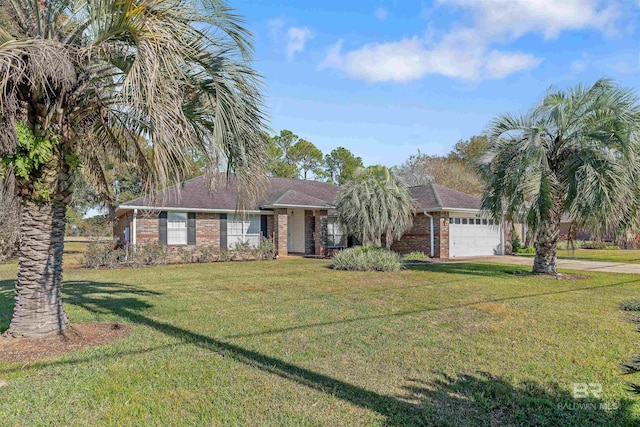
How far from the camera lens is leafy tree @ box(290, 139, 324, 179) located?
1633 inches

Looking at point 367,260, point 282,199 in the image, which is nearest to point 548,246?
point 367,260

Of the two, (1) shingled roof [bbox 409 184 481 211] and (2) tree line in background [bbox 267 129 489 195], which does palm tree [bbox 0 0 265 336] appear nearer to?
(1) shingled roof [bbox 409 184 481 211]

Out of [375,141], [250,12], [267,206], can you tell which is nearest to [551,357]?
[250,12]

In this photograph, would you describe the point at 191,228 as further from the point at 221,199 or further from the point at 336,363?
the point at 336,363

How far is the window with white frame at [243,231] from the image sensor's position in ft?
62.3

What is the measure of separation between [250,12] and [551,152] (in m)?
10.5

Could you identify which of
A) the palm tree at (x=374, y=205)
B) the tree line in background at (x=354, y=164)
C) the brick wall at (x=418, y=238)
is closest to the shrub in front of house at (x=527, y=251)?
the brick wall at (x=418, y=238)

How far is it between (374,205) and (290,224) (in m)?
7.71

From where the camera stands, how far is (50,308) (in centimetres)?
546

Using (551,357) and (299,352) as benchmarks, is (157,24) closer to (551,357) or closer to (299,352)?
(299,352)

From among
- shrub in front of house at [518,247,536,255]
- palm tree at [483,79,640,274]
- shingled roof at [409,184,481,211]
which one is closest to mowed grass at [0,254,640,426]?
palm tree at [483,79,640,274]

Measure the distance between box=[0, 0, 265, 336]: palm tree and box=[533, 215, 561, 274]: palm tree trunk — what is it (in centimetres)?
1014

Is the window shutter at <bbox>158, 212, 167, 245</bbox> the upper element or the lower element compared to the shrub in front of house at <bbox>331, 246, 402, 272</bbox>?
upper

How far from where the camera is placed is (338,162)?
45812 mm
